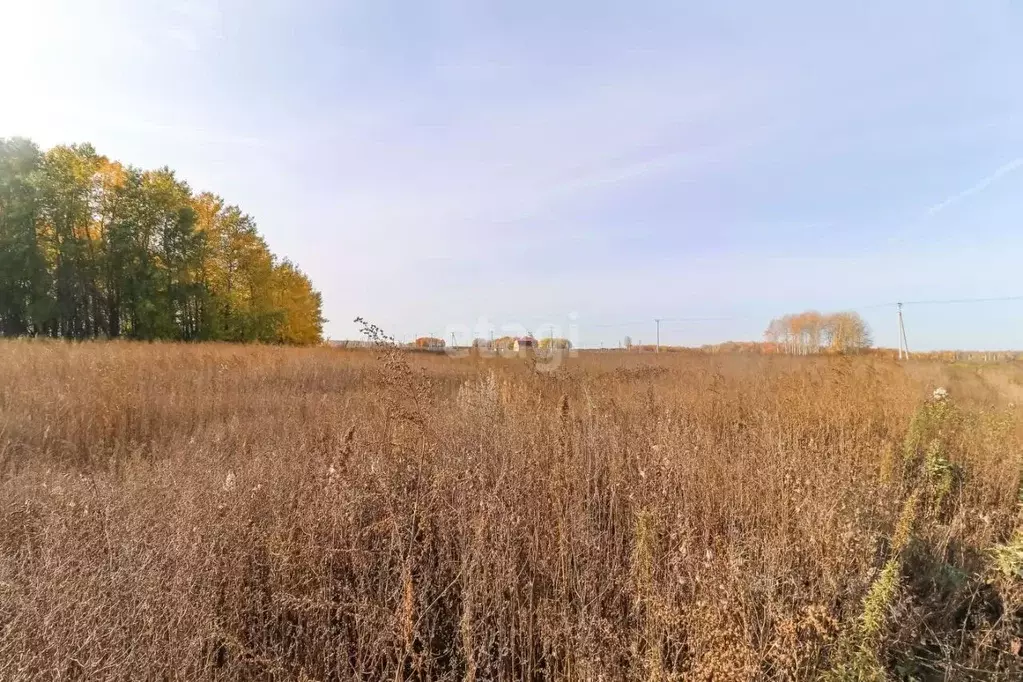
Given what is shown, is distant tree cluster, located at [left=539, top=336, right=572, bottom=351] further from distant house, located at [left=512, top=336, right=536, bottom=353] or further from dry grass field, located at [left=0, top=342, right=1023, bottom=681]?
dry grass field, located at [left=0, top=342, right=1023, bottom=681]

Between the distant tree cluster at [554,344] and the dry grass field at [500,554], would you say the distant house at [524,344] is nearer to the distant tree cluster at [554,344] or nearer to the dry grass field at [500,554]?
the distant tree cluster at [554,344]

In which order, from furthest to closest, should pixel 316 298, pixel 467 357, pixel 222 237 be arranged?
pixel 316 298 < pixel 222 237 < pixel 467 357

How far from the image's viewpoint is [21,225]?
21.4 m

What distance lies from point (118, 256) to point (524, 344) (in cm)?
2633

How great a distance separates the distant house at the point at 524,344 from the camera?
875 cm

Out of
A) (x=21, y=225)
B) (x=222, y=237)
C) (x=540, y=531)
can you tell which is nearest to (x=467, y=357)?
(x=540, y=531)

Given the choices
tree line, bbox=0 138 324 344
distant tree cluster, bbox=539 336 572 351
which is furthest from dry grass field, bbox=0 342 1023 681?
tree line, bbox=0 138 324 344

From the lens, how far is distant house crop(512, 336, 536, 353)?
28.7ft

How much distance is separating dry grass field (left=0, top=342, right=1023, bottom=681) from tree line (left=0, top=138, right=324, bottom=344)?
20.8 metres

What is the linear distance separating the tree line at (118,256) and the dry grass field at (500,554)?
68.2 feet

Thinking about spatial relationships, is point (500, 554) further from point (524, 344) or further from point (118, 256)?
point (118, 256)

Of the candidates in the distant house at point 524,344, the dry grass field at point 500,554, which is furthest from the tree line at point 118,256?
the dry grass field at point 500,554

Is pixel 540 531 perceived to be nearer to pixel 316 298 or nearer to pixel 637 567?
pixel 637 567

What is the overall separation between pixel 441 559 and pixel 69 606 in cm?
133
